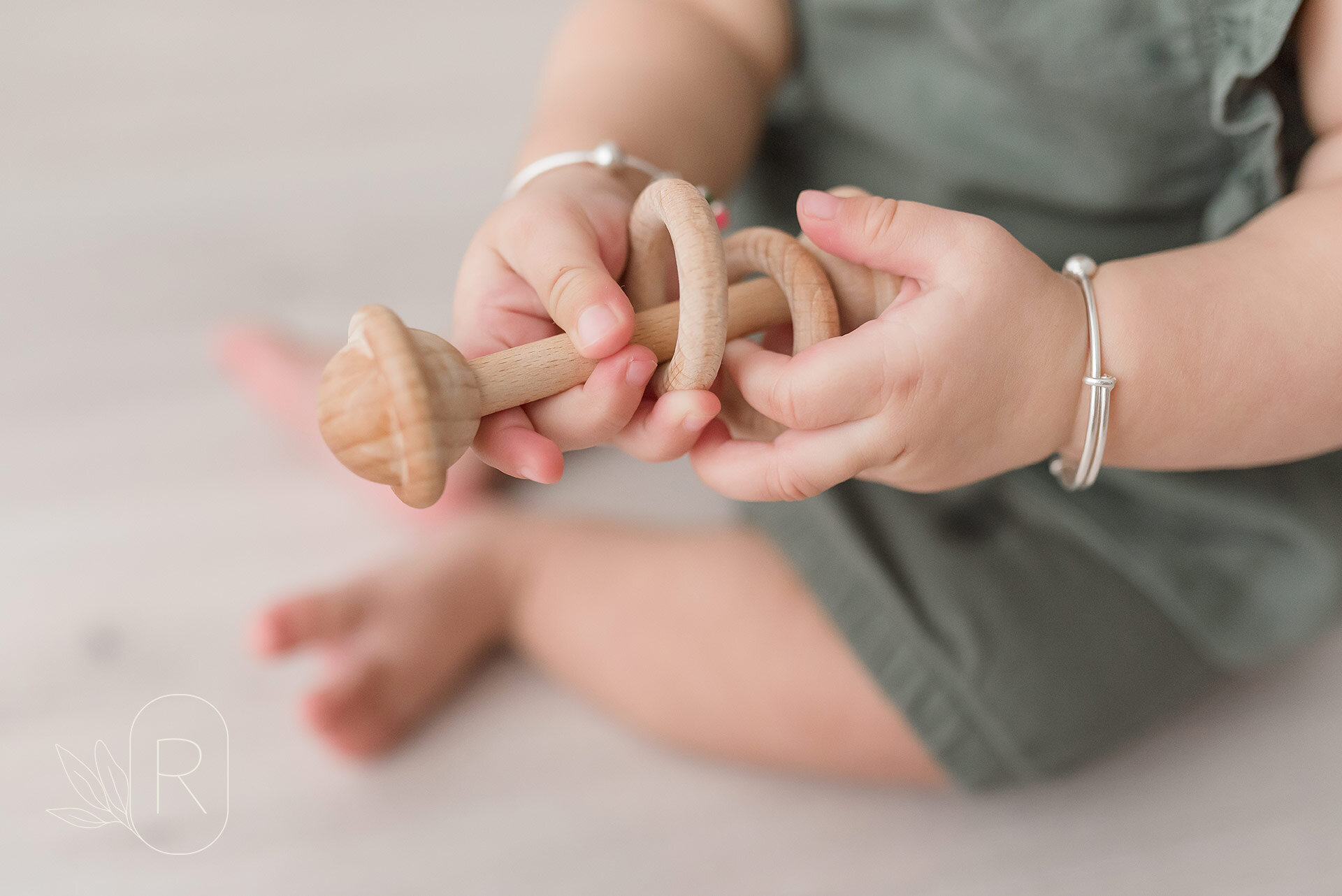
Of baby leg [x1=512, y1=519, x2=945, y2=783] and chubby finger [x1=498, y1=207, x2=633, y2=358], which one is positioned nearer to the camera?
chubby finger [x1=498, y1=207, x2=633, y2=358]

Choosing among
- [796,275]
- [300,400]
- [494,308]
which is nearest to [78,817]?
[300,400]

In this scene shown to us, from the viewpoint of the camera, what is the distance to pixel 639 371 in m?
0.33

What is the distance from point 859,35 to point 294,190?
1.81 ft

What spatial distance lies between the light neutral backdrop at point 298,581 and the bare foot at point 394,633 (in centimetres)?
2

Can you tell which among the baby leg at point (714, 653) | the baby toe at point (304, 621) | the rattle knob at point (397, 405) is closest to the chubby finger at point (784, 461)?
the rattle knob at point (397, 405)

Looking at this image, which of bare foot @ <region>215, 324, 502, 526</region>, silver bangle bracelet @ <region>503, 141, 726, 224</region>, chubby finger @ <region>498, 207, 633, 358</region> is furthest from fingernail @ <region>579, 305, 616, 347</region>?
bare foot @ <region>215, 324, 502, 526</region>

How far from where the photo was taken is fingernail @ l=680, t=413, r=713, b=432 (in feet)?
1.11

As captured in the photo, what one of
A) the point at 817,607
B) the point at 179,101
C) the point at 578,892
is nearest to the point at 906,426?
the point at 817,607

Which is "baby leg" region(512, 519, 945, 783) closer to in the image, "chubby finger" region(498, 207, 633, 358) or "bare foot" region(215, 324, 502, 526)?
"bare foot" region(215, 324, 502, 526)

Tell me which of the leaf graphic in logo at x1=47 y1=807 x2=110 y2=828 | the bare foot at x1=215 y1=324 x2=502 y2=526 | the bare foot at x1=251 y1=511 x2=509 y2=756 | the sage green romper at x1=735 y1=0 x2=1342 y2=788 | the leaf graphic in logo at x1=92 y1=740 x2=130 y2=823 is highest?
the sage green romper at x1=735 y1=0 x2=1342 y2=788

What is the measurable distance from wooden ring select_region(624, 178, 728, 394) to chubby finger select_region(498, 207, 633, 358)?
2 centimetres

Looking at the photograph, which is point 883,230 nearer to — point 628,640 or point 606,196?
point 606,196

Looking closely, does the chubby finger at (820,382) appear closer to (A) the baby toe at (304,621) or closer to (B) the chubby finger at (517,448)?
(B) the chubby finger at (517,448)

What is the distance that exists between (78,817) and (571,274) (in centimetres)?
45
